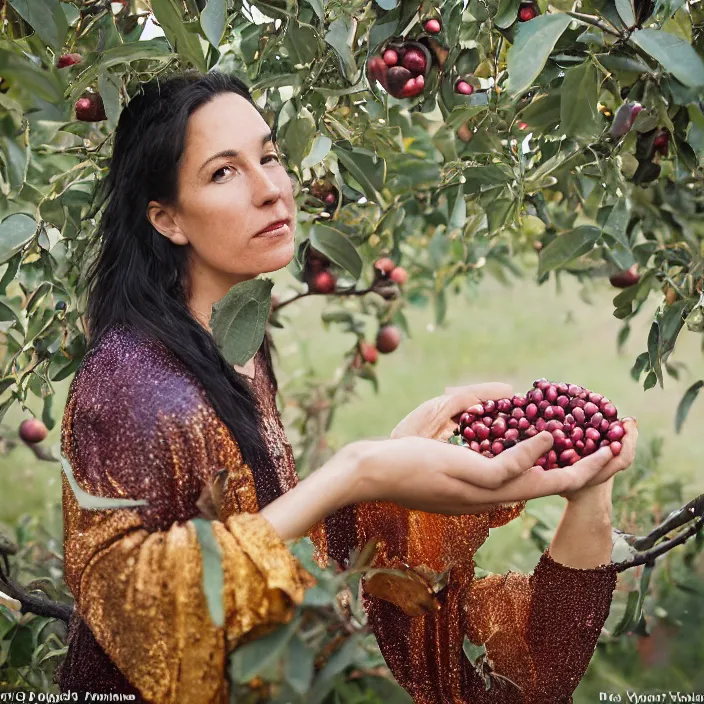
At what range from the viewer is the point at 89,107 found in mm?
968

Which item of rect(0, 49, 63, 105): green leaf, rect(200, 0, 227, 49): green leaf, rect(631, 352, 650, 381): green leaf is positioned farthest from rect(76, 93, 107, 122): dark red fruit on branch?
rect(631, 352, 650, 381): green leaf

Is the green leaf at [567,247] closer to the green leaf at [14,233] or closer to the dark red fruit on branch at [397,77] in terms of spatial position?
the dark red fruit on branch at [397,77]

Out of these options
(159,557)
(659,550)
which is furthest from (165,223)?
(659,550)

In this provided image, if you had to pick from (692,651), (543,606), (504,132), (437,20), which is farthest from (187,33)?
(692,651)

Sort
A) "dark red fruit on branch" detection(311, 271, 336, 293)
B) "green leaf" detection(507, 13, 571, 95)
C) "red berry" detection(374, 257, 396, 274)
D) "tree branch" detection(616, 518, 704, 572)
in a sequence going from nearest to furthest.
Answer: "green leaf" detection(507, 13, 571, 95), "tree branch" detection(616, 518, 704, 572), "dark red fruit on branch" detection(311, 271, 336, 293), "red berry" detection(374, 257, 396, 274)

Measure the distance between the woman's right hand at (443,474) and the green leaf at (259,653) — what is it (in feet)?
0.43

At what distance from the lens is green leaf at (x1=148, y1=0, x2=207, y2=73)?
773mm

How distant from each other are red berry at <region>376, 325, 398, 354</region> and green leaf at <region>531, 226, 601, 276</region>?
630 millimetres

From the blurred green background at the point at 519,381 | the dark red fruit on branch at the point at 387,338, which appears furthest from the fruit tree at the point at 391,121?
the blurred green background at the point at 519,381

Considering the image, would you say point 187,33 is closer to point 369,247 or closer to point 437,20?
point 437,20

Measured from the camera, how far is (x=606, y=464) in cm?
86

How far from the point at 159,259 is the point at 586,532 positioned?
518 millimetres

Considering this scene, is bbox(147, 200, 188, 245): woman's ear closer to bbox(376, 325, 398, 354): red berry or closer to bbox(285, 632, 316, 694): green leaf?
bbox(285, 632, 316, 694): green leaf

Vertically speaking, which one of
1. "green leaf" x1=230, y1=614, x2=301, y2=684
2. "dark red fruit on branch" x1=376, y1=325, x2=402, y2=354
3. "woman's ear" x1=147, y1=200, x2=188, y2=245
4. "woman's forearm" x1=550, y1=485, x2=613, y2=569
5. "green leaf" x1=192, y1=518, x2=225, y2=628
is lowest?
"dark red fruit on branch" x1=376, y1=325, x2=402, y2=354
